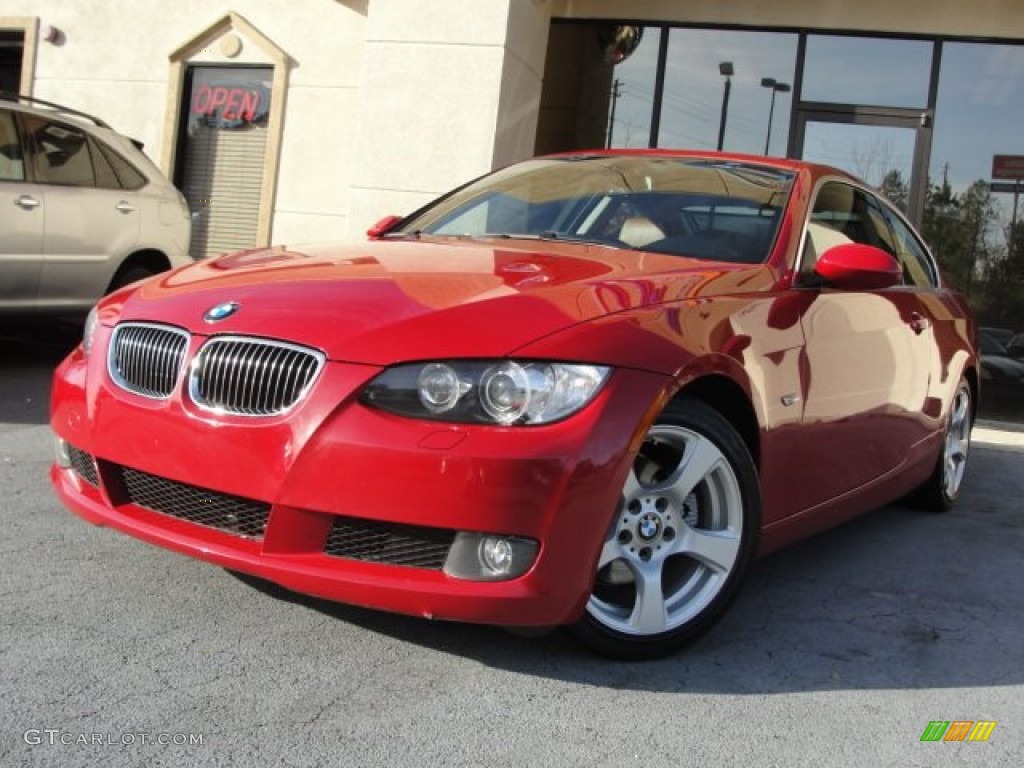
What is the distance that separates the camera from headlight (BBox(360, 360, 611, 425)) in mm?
2473

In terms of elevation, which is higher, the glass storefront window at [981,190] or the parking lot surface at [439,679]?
the glass storefront window at [981,190]

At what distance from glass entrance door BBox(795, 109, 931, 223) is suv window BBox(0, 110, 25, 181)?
656cm

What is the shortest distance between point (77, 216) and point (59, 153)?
43 cm

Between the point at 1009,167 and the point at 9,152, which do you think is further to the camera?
the point at 1009,167

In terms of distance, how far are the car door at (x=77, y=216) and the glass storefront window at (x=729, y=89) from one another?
5229 mm

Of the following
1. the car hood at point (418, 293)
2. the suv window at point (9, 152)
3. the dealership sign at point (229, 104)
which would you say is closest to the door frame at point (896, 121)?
the dealership sign at point (229, 104)

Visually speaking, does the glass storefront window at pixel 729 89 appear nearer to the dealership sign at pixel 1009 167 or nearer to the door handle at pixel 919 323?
the dealership sign at pixel 1009 167

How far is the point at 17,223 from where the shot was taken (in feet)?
21.7

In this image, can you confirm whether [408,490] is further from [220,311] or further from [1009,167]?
[1009,167]

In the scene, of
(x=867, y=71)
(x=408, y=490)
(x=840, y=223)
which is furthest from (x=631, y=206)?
(x=867, y=71)

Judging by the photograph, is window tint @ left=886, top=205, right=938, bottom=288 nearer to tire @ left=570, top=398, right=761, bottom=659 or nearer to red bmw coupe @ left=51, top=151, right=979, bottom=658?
red bmw coupe @ left=51, top=151, right=979, bottom=658

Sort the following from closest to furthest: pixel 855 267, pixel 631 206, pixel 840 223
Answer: pixel 855 267 → pixel 631 206 → pixel 840 223

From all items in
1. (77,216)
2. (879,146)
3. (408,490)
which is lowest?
(408,490)

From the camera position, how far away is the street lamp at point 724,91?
10039mm
